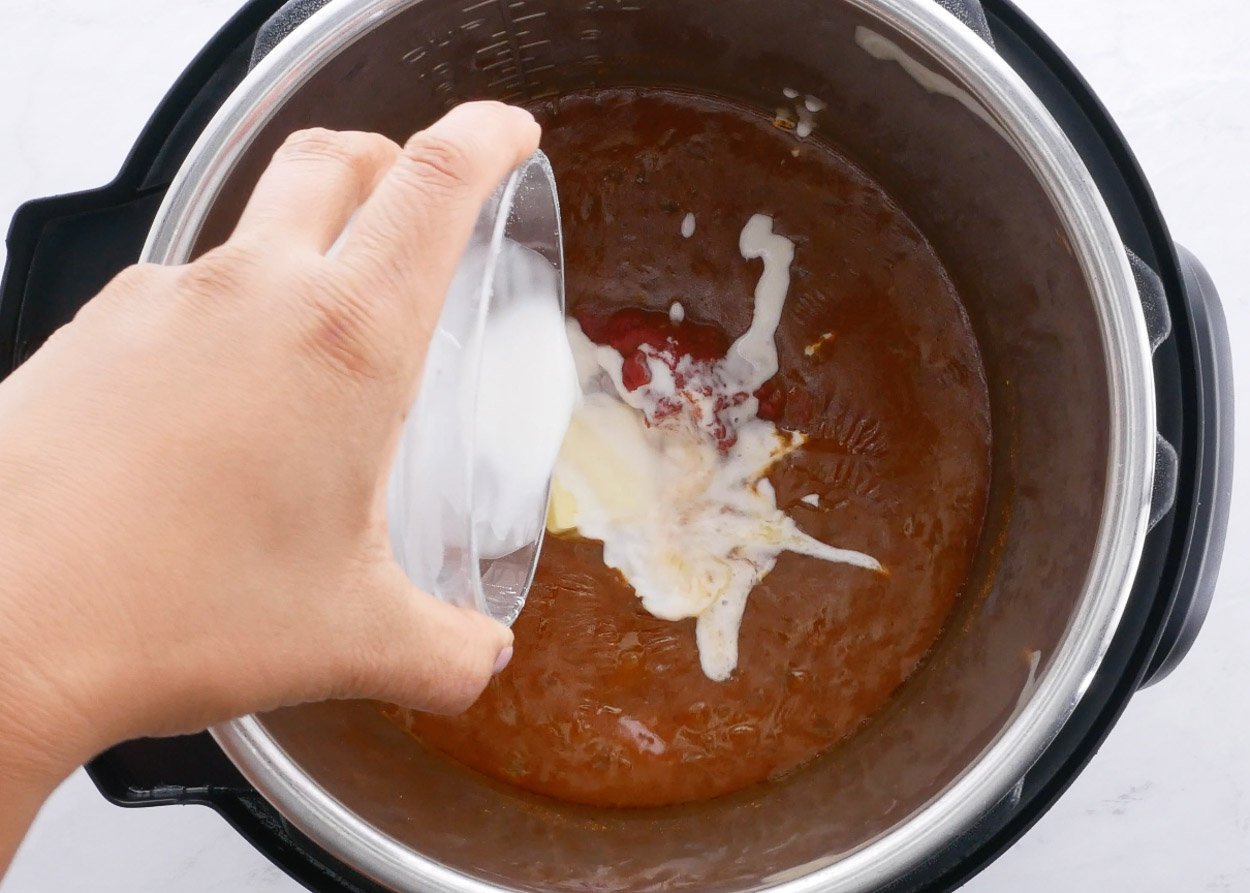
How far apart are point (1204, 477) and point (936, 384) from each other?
341 mm

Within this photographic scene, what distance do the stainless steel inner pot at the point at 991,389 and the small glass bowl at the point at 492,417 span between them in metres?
0.20

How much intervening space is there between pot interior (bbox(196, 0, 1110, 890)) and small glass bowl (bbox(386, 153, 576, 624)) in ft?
0.59

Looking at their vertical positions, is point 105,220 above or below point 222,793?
above

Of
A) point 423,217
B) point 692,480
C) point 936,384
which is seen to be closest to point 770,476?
point 692,480

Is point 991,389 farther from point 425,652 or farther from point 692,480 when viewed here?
point 425,652

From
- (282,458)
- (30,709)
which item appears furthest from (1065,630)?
(30,709)

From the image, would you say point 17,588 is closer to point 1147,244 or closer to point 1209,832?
point 1147,244

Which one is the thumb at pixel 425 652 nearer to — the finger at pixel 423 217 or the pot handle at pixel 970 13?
the finger at pixel 423 217

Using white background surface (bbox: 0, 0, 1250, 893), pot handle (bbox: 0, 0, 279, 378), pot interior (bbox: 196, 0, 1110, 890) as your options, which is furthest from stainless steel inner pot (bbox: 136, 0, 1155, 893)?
white background surface (bbox: 0, 0, 1250, 893)

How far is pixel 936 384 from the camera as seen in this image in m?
1.27

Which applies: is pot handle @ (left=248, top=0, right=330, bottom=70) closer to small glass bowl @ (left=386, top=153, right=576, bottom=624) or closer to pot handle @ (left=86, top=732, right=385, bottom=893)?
small glass bowl @ (left=386, top=153, right=576, bottom=624)

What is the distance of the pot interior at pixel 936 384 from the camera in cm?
101

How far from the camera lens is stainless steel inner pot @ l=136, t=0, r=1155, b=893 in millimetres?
913

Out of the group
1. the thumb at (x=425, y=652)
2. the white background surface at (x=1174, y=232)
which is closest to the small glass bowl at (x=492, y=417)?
the thumb at (x=425, y=652)
